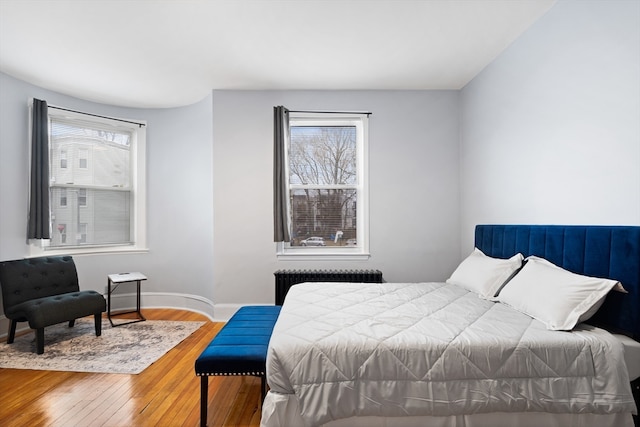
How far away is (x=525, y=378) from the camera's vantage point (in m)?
1.54

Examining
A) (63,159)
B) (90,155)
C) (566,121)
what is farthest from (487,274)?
(63,159)

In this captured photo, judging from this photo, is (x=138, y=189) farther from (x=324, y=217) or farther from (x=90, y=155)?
(x=324, y=217)

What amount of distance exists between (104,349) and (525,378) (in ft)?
11.2

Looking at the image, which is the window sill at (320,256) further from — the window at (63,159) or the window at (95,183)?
the window at (63,159)

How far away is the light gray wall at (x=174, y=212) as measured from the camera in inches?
158

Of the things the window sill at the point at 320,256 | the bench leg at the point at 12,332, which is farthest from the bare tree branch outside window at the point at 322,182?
the bench leg at the point at 12,332

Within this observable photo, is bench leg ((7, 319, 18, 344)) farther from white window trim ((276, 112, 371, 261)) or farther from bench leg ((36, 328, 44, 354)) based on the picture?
white window trim ((276, 112, 371, 261))

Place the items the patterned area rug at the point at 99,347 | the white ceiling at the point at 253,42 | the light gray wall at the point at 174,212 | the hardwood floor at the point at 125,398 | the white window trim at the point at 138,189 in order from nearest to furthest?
the hardwood floor at the point at 125,398 → the white ceiling at the point at 253,42 → the patterned area rug at the point at 99,347 → the light gray wall at the point at 174,212 → the white window trim at the point at 138,189

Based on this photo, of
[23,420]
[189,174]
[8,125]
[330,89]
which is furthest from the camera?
[189,174]

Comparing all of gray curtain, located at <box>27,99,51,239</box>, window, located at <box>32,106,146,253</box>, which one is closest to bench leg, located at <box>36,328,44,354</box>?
gray curtain, located at <box>27,99,51,239</box>

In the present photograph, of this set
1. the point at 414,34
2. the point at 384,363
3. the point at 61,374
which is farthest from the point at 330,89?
the point at 61,374

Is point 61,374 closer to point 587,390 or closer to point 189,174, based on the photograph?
point 189,174

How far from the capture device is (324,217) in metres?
3.88

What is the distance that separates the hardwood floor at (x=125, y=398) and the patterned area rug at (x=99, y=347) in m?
0.10
